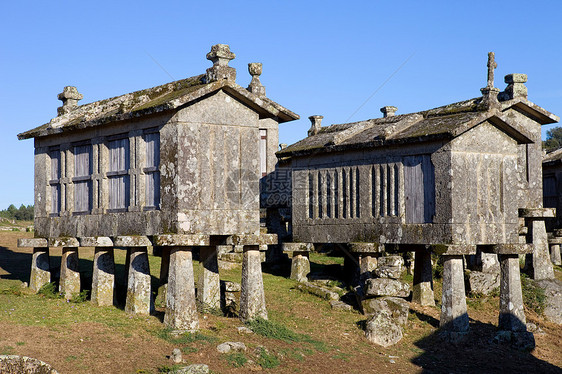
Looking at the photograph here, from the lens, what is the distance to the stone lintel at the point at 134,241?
54.4 ft

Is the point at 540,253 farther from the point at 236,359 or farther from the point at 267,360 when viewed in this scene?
the point at 236,359

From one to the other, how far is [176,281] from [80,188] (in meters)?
4.78

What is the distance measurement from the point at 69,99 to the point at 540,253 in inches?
660

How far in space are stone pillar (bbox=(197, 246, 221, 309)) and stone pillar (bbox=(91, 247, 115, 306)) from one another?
2.22 m

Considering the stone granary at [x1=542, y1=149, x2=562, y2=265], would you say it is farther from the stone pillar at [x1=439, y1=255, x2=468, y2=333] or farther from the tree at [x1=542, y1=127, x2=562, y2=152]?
the tree at [x1=542, y1=127, x2=562, y2=152]

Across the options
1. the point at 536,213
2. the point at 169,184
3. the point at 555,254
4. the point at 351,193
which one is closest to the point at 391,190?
the point at 351,193

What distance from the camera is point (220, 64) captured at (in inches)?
663

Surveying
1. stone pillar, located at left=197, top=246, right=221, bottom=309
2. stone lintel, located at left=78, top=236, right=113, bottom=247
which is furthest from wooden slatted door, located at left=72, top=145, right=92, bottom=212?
stone pillar, located at left=197, top=246, right=221, bottom=309

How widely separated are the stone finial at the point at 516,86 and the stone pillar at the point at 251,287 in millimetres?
11637

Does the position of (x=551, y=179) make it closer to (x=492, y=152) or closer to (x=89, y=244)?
(x=492, y=152)

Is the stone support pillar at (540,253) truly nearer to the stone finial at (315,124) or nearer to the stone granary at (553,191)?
the stone granary at (553,191)

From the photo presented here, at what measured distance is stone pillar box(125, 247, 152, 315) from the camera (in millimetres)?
17234

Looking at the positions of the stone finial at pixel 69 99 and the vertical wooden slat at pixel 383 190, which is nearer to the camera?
the vertical wooden slat at pixel 383 190

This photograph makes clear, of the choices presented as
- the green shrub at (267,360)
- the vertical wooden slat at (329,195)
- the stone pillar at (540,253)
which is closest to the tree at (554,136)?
the stone pillar at (540,253)
